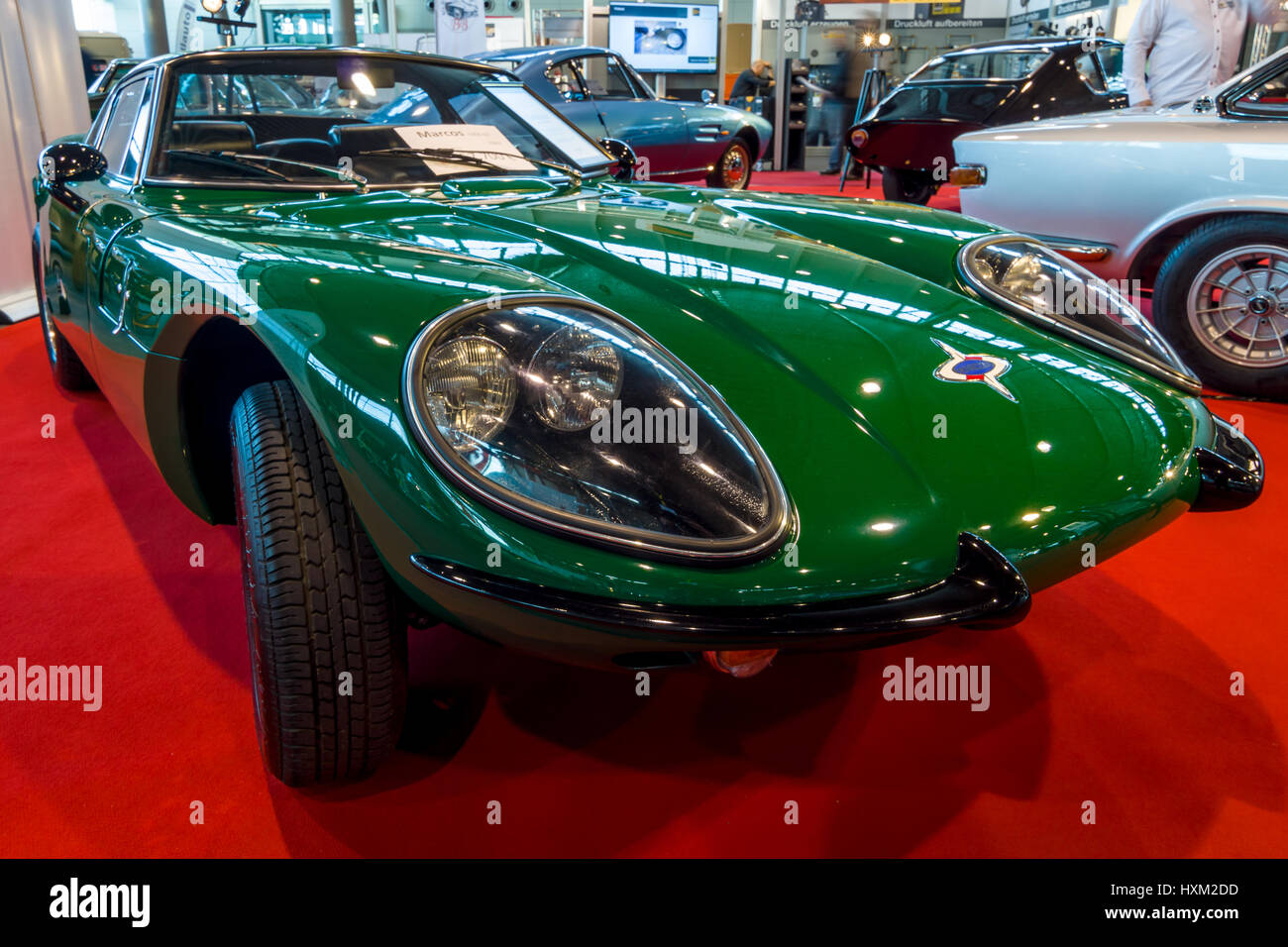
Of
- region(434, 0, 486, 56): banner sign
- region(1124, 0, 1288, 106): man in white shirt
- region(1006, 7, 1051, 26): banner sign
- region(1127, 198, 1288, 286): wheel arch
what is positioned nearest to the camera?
region(1127, 198, 1288, 286): wheel arch

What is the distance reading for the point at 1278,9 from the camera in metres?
3.89

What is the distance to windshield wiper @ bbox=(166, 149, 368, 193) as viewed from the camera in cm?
191

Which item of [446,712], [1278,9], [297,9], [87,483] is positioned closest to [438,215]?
[446,712]

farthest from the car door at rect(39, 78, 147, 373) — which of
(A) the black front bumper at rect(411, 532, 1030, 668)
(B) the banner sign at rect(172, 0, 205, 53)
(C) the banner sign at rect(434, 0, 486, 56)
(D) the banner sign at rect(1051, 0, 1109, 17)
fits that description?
(D) the banner sign at rect(1051, 0, 1109, 17)

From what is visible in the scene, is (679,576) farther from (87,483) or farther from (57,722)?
(87,483)

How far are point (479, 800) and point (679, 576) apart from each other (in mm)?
572

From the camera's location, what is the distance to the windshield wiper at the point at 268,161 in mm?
1910

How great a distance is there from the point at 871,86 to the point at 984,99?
438 centimetres

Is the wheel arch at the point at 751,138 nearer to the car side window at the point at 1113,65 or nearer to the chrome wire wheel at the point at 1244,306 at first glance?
the car side window at the point at 1113,65

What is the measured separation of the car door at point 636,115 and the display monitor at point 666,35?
5.54 metres

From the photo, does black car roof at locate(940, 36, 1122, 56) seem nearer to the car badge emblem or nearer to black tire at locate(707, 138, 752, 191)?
black tire at locate(707, 138, 752, 191)

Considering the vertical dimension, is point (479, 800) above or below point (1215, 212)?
below

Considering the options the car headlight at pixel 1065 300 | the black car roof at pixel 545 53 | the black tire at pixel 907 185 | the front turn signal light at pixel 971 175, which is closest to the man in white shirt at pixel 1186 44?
the front turn signal light at pixel 971 175

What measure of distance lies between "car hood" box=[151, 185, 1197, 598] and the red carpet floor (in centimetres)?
44
